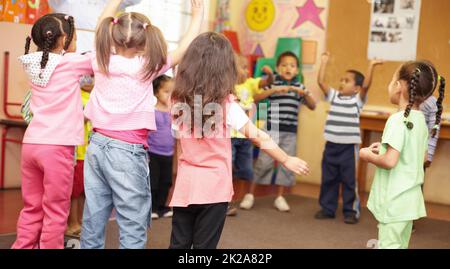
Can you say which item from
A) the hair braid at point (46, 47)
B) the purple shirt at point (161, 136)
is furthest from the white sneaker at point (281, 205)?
the hair braid at point (46, 47)

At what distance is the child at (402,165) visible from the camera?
2.47 metres

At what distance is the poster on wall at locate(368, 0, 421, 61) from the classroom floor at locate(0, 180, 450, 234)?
1.41 metres

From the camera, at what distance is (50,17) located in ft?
9.01

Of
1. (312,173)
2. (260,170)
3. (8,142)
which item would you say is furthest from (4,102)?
(312,173)

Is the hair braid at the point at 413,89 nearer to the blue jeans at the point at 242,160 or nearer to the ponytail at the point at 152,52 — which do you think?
the ponytail at the point at 152,52

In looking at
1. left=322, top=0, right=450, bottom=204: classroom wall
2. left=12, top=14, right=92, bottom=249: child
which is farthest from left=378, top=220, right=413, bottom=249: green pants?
left=322, top=0, right=450, bottom=204: classroom wall

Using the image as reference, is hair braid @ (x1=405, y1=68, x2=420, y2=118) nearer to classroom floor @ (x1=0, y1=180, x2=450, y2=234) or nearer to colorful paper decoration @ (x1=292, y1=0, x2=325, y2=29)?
classroom floor @ (x1=0, y1=180, x2=450, y2=234)

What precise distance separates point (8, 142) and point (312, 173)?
10.3ft

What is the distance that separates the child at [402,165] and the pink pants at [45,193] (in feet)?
4.48

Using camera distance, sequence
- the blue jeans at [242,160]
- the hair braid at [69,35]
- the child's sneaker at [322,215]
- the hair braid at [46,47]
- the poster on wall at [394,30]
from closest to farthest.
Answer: the hair braid at [46,47] < the hair braid at [69,35] < the child's sneaker at [322,215] < the blue jeans at [242,160] < the poster on wall at [394,30]

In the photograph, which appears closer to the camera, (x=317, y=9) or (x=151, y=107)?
(x=151, y=107)

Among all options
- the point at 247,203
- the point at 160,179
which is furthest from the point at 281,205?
the point at 160,179

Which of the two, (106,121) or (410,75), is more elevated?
(410,75)
